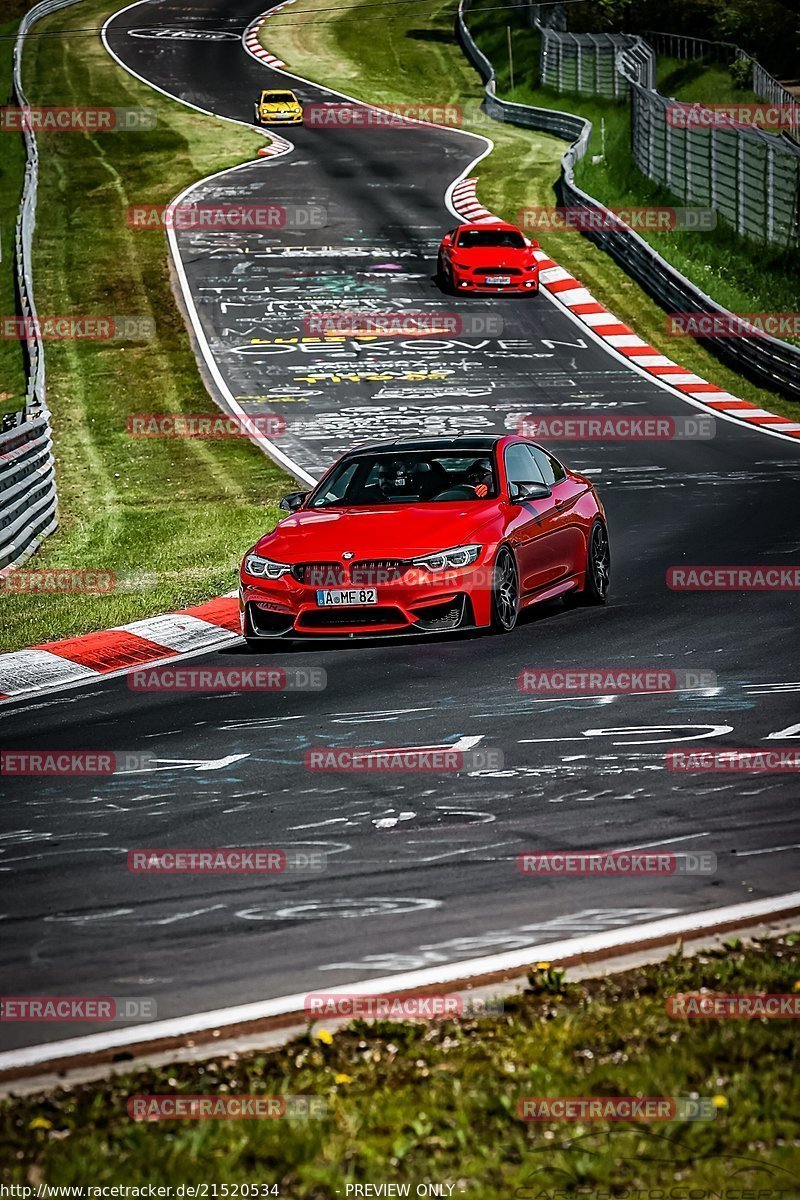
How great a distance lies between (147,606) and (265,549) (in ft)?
7.15

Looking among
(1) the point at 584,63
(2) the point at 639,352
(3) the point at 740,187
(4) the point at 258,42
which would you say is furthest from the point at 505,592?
(4) the point at 258,42

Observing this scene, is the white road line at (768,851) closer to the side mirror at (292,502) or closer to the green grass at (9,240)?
the side mirror at (292,502)

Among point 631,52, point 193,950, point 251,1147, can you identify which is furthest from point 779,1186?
point 631,52

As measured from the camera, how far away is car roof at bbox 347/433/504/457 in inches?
535

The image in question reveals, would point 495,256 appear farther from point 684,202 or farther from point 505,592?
point 505,592

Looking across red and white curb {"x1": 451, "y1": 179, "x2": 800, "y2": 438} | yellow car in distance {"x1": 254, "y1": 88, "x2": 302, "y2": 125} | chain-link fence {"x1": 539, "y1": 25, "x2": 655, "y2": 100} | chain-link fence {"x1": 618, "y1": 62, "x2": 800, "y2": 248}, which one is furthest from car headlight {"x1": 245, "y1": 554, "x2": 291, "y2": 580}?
yellow car in distance {"x1": 254, "y1": 88, "x2": 302, "y2": 125}

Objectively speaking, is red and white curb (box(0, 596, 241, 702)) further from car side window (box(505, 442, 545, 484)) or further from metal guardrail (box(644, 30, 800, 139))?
metal guardrail (box(644, 30, 800, 139))

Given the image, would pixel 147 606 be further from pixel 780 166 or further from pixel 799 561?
pixel 780 166

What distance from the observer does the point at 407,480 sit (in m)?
13.4

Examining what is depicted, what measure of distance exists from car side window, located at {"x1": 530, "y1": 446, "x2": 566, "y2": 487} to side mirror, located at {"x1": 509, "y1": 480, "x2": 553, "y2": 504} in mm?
839

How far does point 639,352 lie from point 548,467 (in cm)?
1799

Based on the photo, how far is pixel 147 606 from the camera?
47.1ft


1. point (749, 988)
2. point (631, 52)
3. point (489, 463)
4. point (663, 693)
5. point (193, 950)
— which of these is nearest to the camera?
point (749, 988)

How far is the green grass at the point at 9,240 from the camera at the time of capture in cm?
3038
